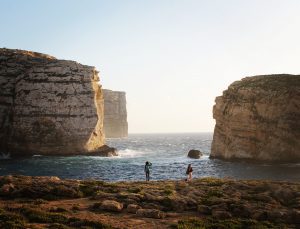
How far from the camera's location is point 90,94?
307 ft

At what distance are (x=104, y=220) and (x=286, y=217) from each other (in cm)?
980

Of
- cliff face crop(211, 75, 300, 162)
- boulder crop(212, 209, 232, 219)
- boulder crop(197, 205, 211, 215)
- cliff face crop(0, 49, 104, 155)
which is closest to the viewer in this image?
boulder crop(212, 209, 232, 219)

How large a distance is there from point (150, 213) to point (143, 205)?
195 cm

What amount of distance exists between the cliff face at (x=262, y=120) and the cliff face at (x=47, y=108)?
3451cm

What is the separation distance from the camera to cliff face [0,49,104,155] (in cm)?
8719

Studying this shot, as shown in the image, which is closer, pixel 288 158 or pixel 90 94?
pixel 288 158

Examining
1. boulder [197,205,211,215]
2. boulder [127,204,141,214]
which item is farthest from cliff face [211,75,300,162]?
boulder [127,204,141,214]

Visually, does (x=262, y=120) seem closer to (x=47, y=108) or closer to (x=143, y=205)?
(x=47, y=108)

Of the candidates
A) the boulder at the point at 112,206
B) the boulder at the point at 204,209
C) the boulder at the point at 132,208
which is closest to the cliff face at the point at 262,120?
the boulder at the point at 204,209

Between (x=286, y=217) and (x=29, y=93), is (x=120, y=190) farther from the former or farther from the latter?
(x=29, y=93)

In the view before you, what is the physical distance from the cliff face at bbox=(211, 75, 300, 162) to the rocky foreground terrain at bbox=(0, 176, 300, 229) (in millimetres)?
47020

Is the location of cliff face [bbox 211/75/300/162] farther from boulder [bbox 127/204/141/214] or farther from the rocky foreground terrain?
boulder [bbox 127/204/141/214]

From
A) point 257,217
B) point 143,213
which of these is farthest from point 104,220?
point 257,217

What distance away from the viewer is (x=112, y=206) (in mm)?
20641
